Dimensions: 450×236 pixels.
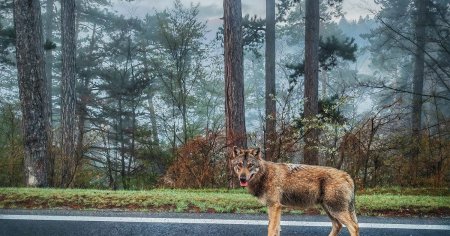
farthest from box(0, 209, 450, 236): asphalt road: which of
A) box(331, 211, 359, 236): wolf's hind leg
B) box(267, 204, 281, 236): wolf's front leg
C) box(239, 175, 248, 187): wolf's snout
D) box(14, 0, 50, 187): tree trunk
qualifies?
box(14, 0, 50, 187): tree trunk

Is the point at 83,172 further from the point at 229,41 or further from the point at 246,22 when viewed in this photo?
the point at 246,22

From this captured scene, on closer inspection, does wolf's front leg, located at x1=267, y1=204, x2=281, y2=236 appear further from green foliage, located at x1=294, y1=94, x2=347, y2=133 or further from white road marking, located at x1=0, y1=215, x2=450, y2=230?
green foliage, located at x1=294, y1=94, x2=347, y2=133

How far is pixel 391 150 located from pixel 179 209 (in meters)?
9.94

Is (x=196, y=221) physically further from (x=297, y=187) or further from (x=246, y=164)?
(x=297, y=187)

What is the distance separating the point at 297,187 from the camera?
5.89m

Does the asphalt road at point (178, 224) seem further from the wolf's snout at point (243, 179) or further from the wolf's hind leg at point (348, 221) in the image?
the wolf's snout at point (243, 179)

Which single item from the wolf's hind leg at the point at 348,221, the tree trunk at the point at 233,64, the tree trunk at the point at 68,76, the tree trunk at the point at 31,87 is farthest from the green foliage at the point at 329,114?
the wolf's hind leg at the point at 348,221

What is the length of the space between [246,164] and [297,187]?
0.80 meters

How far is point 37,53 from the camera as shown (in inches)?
502

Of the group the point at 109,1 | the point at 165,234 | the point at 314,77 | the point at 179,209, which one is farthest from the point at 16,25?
the point at 109,1

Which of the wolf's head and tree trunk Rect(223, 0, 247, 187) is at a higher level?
tree trunk Rect(223, 0, 247, 187)

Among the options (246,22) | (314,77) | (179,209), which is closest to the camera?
(179,209)

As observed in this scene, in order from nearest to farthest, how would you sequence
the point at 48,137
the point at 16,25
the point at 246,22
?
the point at 16,25, the point at 48,137, the point at 246,22

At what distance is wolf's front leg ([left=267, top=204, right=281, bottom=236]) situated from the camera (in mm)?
5562
